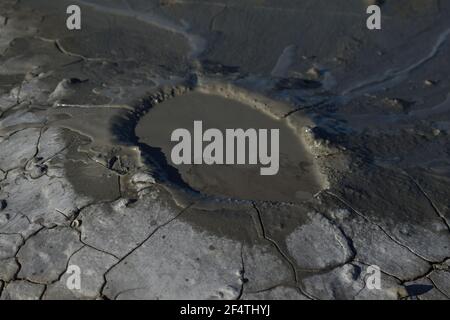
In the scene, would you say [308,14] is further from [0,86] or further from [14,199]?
[14,199]

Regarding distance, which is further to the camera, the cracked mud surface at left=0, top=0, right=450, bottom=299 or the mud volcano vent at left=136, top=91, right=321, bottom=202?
the mud volcano vent at left=136, top=91, right=321, bottom=202

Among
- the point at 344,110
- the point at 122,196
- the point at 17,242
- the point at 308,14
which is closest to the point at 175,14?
the point at 308,14

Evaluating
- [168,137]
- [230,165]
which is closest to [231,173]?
→ [230,165]

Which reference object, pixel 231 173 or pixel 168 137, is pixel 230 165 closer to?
pixel 231 173

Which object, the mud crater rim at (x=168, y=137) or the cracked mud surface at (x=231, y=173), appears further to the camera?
the mud crater rim at (x=168, y=137)

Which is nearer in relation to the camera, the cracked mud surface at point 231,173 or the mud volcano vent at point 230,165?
the cracked mud surface at point 231,173

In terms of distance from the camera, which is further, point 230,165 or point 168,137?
point 168,137
